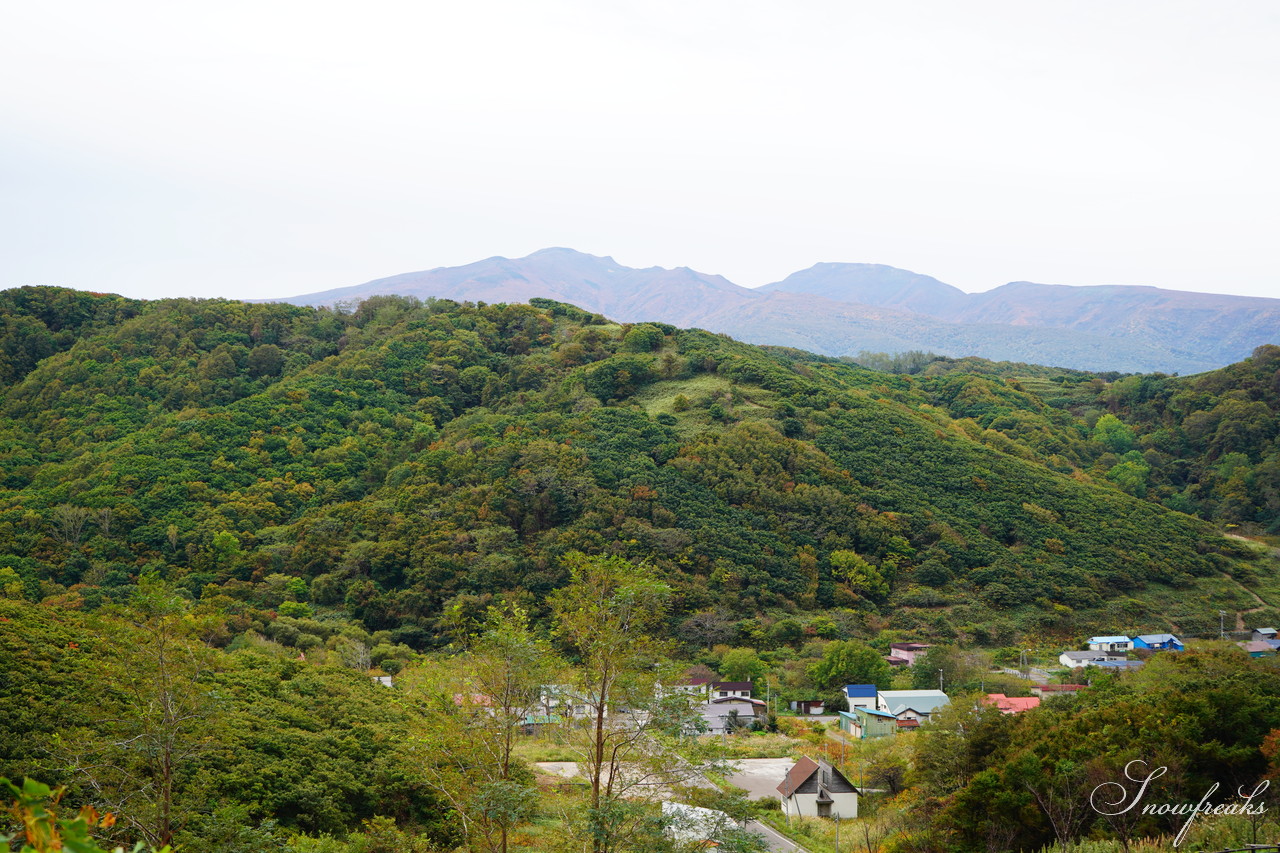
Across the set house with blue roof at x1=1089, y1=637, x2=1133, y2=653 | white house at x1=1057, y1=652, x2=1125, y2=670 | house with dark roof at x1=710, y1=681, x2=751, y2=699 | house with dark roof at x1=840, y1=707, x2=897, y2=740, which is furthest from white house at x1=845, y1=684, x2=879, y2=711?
house with blue roof at x1=1089, y1=637, x2=1133, y2=653

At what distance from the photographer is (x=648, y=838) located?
32.0ft

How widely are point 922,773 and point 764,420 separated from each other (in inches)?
1069

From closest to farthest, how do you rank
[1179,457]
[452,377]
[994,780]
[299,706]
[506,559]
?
[994,780] < [299,706] < [506,559] < [452,377] < [1179,457]

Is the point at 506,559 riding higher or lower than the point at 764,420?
lower

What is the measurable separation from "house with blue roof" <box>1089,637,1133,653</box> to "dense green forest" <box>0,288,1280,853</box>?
2.36 meters

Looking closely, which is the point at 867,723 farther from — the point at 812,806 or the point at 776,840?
the point at 776,840

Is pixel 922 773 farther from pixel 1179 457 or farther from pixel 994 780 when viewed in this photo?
pixel 1179 457

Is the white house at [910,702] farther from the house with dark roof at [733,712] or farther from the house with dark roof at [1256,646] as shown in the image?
the house with dark roof at [1256,646]

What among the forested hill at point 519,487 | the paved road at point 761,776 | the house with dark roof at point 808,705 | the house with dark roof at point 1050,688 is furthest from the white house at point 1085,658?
the paved road at point 761,776

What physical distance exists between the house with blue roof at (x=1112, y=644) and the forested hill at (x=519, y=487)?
2683mm

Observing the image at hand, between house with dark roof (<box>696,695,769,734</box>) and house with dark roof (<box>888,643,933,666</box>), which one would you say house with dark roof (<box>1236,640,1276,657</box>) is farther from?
house with dark roof (<box>696,695,769,734</box>)

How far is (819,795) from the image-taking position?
19344 millimetres

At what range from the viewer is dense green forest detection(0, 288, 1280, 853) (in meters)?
12.1

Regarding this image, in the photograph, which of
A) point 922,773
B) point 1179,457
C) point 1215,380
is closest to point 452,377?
point 922,773
